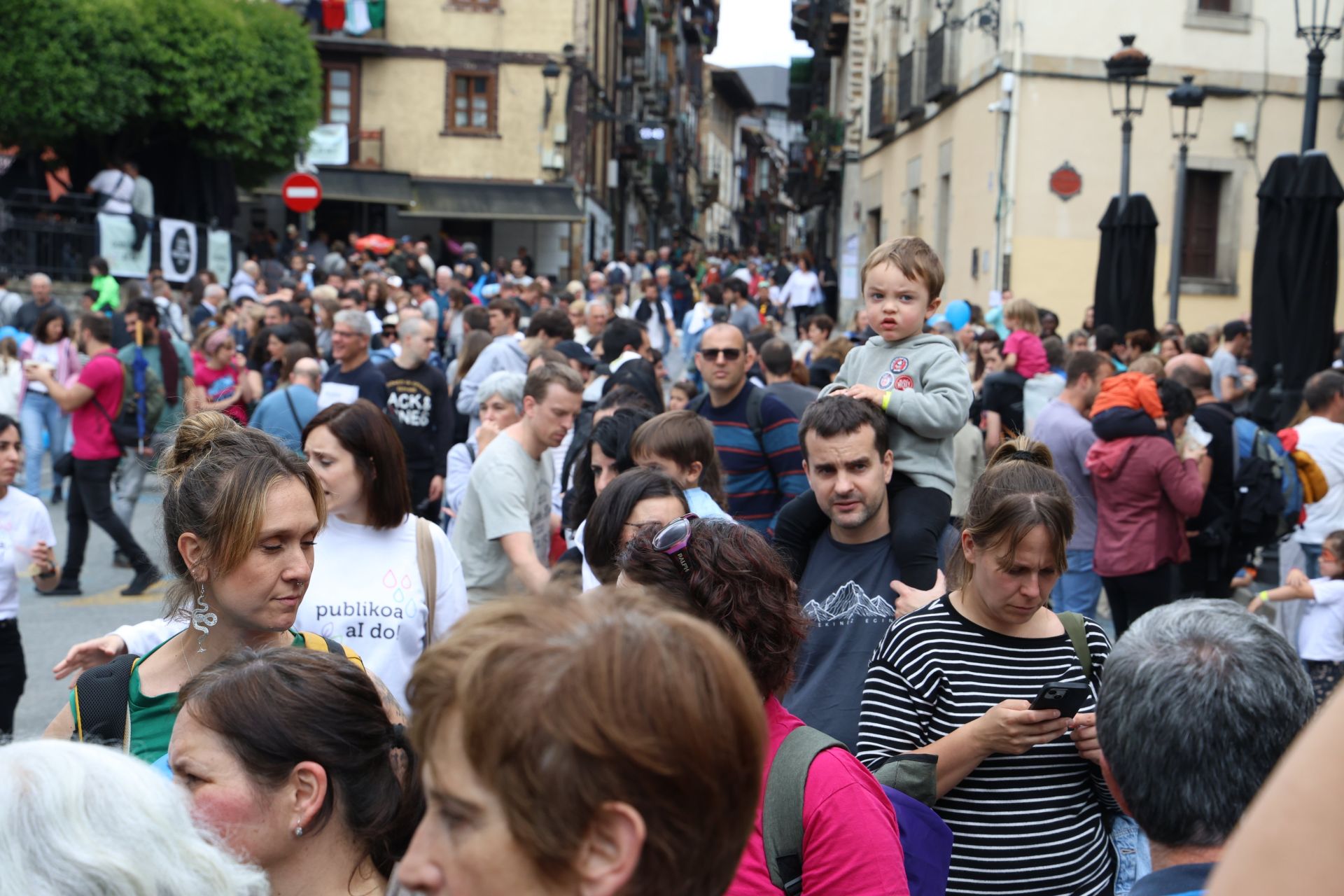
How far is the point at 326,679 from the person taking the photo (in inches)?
95.3

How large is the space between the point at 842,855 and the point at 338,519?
2338 millimetres

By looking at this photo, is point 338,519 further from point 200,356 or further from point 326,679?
point 200,356

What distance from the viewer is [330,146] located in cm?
3659

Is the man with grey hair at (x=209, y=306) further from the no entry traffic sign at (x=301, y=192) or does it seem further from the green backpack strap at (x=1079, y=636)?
the green backpack strap at (x=1079, y=636)

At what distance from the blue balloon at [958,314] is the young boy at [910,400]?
10000mm

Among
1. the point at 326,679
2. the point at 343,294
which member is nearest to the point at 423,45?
the point at 343,294

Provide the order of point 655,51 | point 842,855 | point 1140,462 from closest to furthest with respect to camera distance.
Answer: point 842,855, point 1140,462, point 655,51

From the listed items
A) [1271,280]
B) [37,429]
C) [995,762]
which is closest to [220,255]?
[37,429]

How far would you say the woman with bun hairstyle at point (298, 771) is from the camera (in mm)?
2318

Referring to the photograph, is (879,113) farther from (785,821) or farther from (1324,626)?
(785,821)

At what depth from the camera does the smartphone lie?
2924mm

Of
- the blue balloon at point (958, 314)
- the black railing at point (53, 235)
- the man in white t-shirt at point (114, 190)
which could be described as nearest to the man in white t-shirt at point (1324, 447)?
the blue balloon at point (958, 314)

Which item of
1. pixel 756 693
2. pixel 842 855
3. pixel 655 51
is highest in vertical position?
pixel 655 51

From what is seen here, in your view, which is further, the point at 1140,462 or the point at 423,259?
the point at 423,259
